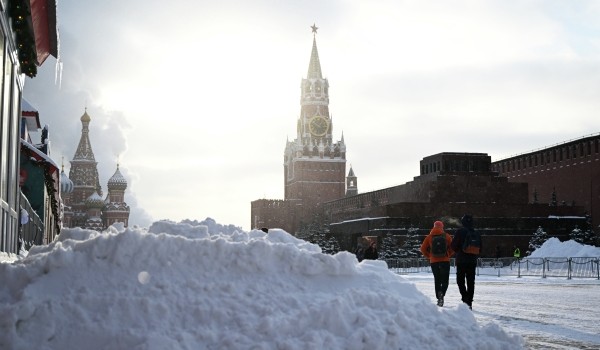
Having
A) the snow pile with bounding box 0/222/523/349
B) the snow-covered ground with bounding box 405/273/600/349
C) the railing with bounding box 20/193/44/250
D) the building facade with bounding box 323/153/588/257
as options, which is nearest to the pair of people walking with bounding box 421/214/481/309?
the snow-covered ground with bounding box 405/273/600/349

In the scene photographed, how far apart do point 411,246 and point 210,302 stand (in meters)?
50.8

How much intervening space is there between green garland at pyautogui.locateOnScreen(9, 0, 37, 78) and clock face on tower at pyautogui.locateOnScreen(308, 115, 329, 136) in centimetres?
11401

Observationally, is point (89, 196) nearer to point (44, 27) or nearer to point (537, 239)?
point (537, 239)

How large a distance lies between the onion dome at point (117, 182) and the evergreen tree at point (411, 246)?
235 ft

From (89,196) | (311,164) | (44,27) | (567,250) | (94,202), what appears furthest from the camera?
(311,164)

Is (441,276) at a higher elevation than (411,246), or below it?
higher

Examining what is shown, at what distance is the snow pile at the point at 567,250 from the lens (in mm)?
44625

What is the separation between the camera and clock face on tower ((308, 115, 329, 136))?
12838cm

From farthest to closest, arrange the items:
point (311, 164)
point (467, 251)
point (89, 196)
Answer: point (311, 164)
point (89, 196)
point (467, 251)

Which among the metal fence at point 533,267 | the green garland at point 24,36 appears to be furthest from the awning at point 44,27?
the metal fence at point 533,267

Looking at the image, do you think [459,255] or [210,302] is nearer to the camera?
[210,302]

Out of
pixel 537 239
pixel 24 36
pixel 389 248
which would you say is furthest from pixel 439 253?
pixel 537 239

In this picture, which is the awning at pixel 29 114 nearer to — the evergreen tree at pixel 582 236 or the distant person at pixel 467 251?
the distant person at pixel 467 251

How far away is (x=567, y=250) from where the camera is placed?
4675 centimetres
